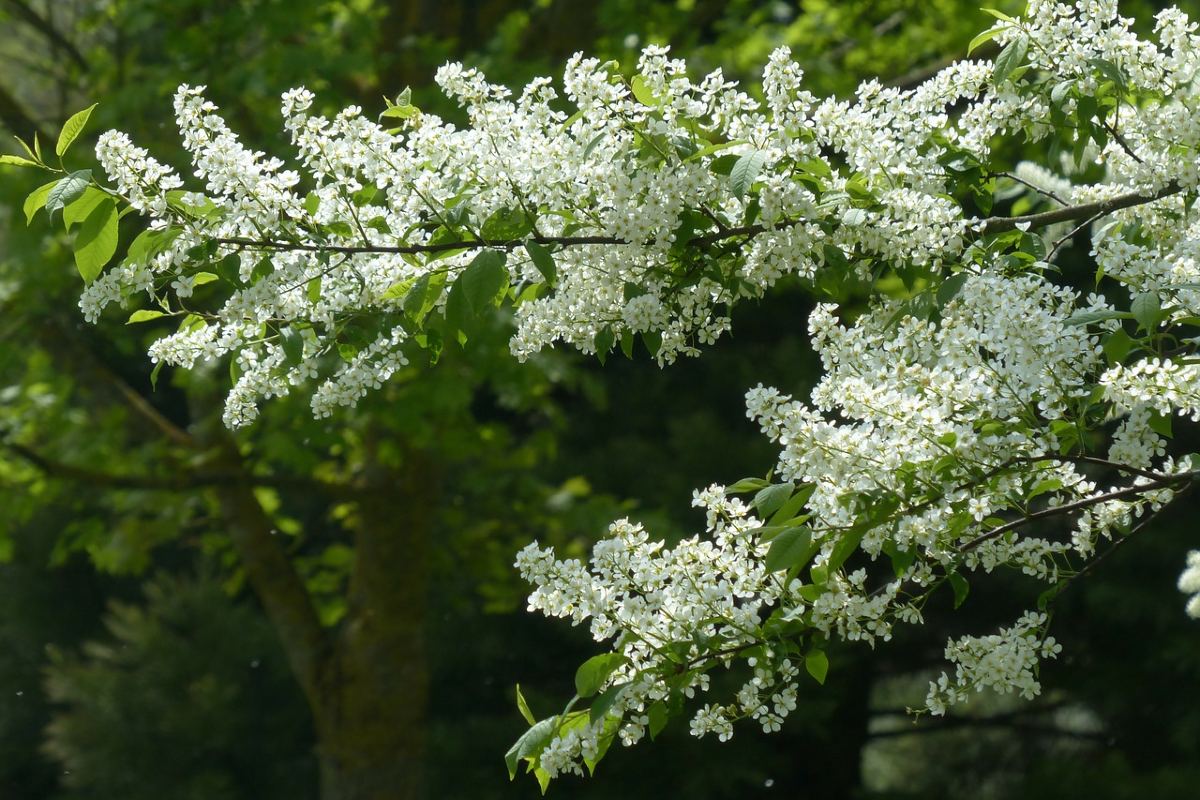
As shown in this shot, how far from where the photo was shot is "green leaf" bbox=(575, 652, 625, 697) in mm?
1762

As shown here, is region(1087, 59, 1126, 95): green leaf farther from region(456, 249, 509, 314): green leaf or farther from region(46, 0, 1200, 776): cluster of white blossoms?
region(456, 249, 509, 314): green leaf

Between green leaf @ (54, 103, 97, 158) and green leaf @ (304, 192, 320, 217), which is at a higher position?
green leaf @ (54, 103, 97, 158)

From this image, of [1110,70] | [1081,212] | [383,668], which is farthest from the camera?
[383,668]

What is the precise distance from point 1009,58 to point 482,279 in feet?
2.75

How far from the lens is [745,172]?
1771mm

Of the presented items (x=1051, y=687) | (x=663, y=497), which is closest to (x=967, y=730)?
(x=1051, y=687)

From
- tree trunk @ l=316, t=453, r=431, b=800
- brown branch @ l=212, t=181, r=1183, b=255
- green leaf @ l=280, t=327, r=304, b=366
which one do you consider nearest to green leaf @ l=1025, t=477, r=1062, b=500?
brown branch @ l=212, t=181, r=1183, b=255

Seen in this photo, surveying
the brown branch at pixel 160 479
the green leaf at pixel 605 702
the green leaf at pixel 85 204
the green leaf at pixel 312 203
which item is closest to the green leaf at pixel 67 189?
the green leaf at pixel 85 204

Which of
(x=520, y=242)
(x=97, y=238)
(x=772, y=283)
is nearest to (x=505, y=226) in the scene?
(x=520, y=242)

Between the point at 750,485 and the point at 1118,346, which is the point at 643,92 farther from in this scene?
the point at 1118,346

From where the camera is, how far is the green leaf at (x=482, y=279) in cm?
179

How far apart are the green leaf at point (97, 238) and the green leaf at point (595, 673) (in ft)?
2.75

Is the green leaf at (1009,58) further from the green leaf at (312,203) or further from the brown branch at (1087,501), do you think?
the green leaf at (312,203)

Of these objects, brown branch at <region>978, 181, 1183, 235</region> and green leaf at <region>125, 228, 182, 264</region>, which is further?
brown branch at <region>978, 181, 1183, 235</region>
